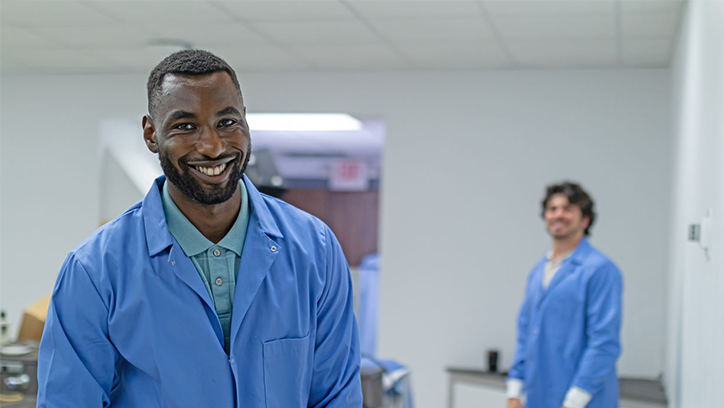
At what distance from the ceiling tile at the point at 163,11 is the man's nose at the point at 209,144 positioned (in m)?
2.44

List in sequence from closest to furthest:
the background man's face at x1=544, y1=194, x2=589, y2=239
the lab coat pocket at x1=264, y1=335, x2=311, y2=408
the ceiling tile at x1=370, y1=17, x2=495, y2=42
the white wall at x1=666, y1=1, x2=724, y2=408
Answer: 1. the lab coat pocket at x1=264, y1=335, x2=311, y2=408
2. the white wall at x1=666, y1=1, x2=724, y2=408
3. the background man's face at x1=544, y1=194, x2=589, y2=239
4. the ceiling tile at x1=370, y1=17, x2=495, y2=42

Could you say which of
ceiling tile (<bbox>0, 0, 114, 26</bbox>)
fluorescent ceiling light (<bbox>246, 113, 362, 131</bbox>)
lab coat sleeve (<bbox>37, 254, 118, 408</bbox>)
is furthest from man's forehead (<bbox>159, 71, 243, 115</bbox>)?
fluorescent ceiling light (<bbox>246, 113, 362, 131</bbox>)

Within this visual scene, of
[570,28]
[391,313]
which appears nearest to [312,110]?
[391,313]

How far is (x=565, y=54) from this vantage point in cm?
439

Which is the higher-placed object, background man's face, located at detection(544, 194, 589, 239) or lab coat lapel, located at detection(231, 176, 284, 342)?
background man's face, located at detection(544, 194, 589, 239)

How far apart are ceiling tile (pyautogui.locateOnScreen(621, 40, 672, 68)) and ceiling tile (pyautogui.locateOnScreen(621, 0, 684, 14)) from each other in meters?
0.55

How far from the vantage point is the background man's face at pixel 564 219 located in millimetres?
3371

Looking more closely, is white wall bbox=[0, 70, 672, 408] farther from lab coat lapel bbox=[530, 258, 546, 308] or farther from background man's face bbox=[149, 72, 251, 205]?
background man's face bbox=[149, 72, 251, 205]

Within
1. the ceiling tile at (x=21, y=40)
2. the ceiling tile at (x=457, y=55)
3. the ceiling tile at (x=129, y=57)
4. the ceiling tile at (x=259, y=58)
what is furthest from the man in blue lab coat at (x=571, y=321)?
the ceiling tile at (x=21, y=40)

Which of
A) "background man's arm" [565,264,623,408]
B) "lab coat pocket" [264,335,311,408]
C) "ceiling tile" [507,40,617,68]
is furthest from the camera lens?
"ceiling tile" [507,40,617,68]

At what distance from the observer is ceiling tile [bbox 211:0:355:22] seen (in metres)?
3.60

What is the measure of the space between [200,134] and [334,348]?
50 centimetres

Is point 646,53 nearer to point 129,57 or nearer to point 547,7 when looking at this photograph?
point 547,7

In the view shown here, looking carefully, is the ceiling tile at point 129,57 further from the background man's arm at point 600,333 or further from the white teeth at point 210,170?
the white teeth at point 210,170
